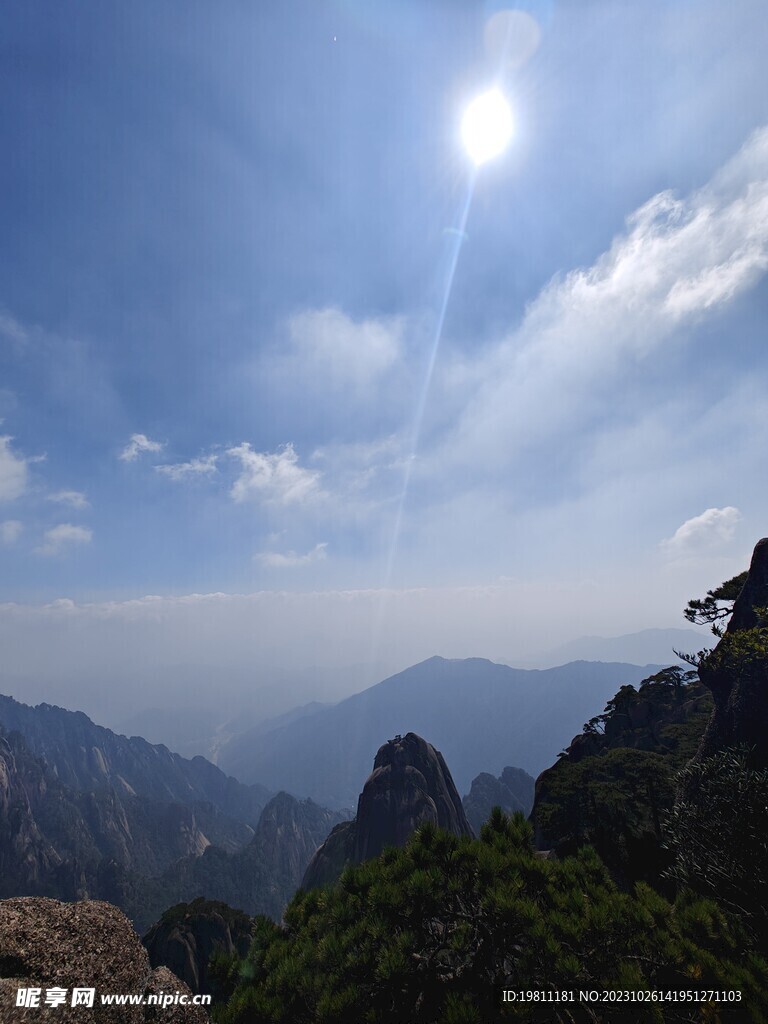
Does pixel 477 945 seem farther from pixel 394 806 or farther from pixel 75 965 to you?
pixel 394 806

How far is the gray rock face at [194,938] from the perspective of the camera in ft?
140

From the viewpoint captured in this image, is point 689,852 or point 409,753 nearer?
point 689,852

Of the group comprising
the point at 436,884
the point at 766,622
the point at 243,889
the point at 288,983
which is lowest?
the point at 243,889

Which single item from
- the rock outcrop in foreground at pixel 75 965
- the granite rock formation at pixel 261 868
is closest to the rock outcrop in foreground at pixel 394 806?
the rock outcrop in foreground at pixel 75 965

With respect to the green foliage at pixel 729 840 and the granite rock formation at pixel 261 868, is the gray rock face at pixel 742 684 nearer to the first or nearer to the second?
the green foliage at pixel 729 840

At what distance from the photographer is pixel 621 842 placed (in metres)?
28.1

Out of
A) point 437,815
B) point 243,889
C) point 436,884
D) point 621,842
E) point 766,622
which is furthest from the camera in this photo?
point 243,889

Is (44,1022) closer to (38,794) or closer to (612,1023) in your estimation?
(612,1023)

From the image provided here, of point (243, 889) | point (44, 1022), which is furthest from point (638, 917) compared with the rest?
point (243, 889)

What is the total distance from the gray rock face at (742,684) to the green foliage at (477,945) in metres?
13.0

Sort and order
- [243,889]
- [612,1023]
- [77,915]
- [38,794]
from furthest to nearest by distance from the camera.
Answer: [38,794], [243,889], [77,915], [612,1023]

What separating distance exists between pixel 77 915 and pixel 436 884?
705 centimetres

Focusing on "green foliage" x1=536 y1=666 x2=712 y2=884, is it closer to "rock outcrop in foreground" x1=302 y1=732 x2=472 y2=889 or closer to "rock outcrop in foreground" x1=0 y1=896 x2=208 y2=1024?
"rock outcrop in foreground" x1=0 y1=896 x2=208 y2=1024

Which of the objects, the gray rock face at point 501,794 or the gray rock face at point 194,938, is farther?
the gray rock face at point 501,794
